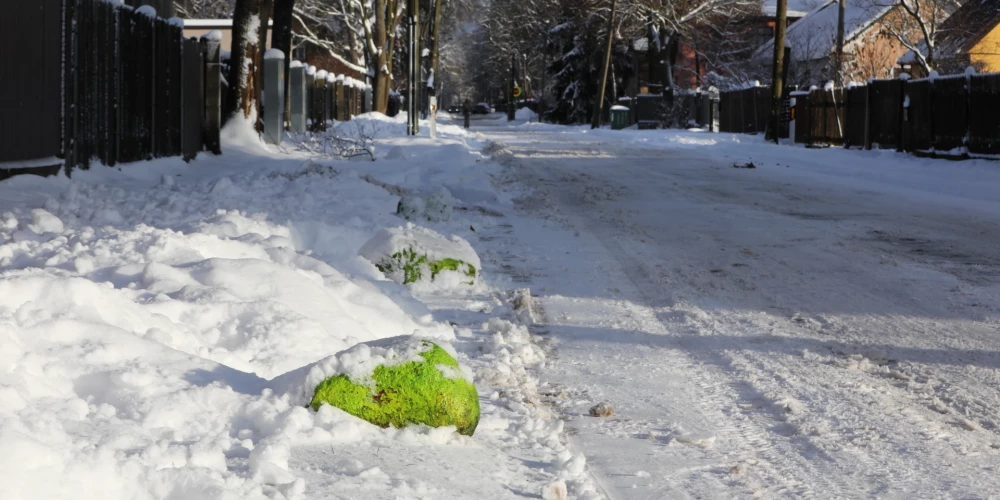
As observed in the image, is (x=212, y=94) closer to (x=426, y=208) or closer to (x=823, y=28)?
(x=426, y=208)

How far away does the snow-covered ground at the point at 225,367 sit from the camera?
3.25 m

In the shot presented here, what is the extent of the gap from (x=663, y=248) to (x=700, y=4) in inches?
1893

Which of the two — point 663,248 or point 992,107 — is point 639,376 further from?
point 992,107

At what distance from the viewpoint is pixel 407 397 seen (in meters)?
4.07

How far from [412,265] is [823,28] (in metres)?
58.9

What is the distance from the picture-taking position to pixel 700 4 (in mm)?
55500

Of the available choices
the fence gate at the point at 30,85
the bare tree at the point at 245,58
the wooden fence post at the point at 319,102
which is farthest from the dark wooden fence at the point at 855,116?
the fence gate at the point at 30,85

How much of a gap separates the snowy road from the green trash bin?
45.6 metres

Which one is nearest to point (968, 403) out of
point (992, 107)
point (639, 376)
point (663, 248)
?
point (639, 376)

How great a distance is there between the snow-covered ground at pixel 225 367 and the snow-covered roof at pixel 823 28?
5108 centimetres

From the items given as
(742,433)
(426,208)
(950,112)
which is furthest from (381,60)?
(742,433)

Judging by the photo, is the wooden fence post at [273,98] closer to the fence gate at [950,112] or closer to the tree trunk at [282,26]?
the tree trunk at [282,26]

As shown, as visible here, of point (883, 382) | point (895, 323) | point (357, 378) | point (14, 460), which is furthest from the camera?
point (895, 323)

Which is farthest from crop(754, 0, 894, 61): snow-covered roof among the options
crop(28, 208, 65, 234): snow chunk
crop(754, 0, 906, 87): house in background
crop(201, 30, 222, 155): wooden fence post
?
crop(28, 208, 65, 234): snow chunk
